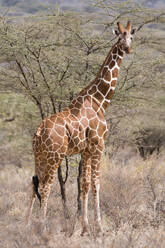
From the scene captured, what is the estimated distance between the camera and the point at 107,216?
22.6ft

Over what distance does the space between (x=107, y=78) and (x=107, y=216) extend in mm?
2892

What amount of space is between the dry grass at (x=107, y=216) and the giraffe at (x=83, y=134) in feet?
1.09

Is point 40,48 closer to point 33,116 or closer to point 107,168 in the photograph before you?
point 33,116

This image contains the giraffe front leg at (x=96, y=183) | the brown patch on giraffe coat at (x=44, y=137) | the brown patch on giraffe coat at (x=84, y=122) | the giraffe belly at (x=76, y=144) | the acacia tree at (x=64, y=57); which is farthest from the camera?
the acacia tree at (x=64, y=57)

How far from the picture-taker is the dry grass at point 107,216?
5020 mm

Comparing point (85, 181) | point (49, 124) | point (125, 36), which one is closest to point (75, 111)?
point (49, 124)

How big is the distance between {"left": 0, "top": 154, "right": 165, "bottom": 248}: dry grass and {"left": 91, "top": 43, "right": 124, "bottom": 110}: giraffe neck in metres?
1.71

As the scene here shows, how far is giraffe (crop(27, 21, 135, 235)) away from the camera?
16.1 ft

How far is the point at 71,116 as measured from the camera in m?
5.11

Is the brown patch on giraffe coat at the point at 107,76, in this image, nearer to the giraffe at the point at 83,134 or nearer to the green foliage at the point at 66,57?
the giraffe at the point at 83,134

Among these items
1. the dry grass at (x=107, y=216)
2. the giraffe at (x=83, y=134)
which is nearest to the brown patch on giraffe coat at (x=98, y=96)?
the giraffe at (x=83, y=134)

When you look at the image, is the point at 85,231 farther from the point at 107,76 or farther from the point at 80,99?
the point at 107,76

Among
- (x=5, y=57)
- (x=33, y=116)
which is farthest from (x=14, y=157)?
(x=5, y=57)

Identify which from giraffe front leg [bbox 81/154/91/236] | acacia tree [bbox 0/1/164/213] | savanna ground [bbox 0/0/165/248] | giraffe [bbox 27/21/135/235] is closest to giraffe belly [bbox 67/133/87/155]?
giraffe [bbox 27/21/135/235]
